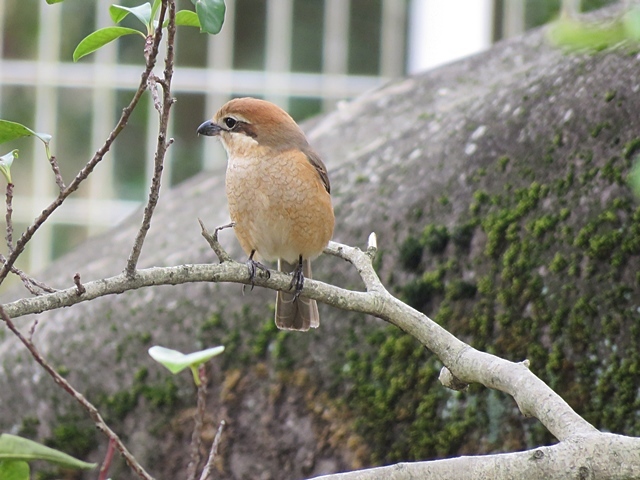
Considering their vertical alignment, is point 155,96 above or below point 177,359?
above

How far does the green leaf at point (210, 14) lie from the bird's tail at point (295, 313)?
4.92 feet

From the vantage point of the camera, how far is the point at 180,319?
3.79 metres

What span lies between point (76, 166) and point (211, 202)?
146 inches

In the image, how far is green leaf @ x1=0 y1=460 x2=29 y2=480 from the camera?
5.70 ft

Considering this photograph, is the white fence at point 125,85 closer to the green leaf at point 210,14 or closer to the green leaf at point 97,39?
the green leaf at point 97,39

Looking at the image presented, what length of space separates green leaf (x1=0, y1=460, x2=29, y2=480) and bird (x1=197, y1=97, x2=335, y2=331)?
1517 millimetres

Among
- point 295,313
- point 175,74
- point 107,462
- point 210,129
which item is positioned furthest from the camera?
point 175,74

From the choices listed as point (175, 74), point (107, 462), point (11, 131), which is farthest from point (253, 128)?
point (175, 74)

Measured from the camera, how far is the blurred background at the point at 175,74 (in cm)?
735

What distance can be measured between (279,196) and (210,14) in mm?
1480

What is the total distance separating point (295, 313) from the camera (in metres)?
3.24

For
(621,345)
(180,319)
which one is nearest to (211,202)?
(180,319)

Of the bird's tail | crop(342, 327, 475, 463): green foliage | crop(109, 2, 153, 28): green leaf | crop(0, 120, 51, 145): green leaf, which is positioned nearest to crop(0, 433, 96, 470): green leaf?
crop(0, 120, 51, 145): green leaf

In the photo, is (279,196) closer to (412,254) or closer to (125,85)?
(412,254)
